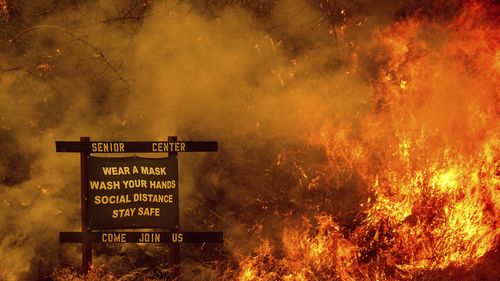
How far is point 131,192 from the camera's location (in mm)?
6734

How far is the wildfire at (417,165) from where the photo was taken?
7699 millimetres

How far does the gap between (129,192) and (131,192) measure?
2cm

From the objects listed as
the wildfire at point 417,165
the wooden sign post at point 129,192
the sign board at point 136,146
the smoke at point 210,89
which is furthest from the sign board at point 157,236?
the smoke at point 210,89

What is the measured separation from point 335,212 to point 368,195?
0.49 meters

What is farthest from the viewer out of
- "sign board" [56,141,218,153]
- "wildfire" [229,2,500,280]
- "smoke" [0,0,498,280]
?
"smoke" [0,0,498,280]

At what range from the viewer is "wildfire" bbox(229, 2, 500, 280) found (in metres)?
7.70

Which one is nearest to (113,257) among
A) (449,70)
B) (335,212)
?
(335,212)

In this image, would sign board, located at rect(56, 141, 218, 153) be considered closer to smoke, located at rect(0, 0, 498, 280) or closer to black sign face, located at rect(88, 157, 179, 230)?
black sign face, located at rect(88, 157, 179, 230)

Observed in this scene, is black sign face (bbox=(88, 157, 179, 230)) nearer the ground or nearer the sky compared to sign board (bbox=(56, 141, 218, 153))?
nearer the ground

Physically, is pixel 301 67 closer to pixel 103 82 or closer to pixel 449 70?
pixel 449 70

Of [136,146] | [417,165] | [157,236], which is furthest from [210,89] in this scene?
[417,165]

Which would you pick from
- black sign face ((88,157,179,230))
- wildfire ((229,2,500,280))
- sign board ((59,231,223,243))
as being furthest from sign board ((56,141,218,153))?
wildfire ((229,2,500,280))

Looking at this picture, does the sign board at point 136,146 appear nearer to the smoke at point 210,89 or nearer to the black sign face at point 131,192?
the black sign face at point 131,192

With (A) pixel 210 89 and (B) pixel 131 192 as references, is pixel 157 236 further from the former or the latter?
(A) pixel 210 89
